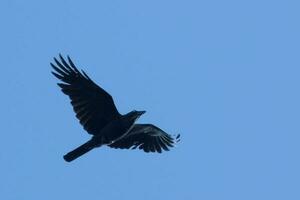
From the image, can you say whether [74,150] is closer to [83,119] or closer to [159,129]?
[83,119]

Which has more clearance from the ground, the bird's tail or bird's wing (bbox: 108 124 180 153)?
bird's wing (bbox: 108 124 180 153)

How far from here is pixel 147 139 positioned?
31.9m

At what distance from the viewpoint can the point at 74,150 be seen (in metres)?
29.1

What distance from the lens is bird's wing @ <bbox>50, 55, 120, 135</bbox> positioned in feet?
95.6

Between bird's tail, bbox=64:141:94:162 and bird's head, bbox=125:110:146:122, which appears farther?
bird's head, bbox=125:110:146:122

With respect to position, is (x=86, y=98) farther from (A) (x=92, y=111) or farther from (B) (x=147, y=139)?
(B) (x=147, y=139)

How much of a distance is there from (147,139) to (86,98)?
127 inches

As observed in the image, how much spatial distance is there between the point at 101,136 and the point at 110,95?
108cm

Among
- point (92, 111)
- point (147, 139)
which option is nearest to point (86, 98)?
point (92, 111)

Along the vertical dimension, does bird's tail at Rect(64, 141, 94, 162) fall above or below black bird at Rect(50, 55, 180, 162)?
below

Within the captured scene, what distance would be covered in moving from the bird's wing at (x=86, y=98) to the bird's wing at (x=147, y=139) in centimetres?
153

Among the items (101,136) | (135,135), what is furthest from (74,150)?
(135,135)

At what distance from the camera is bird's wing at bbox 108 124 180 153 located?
31.1m

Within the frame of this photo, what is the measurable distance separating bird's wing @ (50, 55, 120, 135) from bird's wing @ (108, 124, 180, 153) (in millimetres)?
1533
